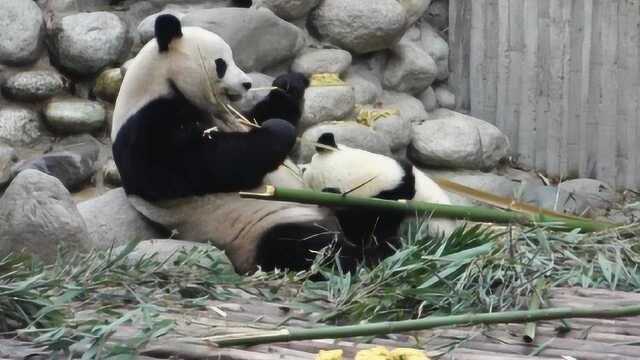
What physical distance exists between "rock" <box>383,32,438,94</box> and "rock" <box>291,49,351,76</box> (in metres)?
0.44

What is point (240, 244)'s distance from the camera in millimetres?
4527

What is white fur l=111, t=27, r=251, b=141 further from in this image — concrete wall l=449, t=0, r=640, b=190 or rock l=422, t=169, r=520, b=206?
concrete wall l=449, t=0, r=640, b=190

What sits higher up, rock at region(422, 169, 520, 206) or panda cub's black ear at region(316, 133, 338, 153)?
panda cub's black ear at region(316, 133, 338, 153)

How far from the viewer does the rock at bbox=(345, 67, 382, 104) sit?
23.4 ft

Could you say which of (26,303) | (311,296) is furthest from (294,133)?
(26,303)

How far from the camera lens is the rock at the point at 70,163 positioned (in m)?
5.98

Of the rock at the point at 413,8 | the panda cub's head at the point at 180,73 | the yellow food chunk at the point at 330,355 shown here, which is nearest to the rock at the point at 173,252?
the panda cub's head at the point at 180,73

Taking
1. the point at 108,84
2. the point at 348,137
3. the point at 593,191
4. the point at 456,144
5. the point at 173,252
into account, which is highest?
the point at 173,252

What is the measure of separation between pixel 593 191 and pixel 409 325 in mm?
4946

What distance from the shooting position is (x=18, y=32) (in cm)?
634

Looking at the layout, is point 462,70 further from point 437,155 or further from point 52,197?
point 52,197

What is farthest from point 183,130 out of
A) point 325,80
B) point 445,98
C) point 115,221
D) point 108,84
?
point 445,98


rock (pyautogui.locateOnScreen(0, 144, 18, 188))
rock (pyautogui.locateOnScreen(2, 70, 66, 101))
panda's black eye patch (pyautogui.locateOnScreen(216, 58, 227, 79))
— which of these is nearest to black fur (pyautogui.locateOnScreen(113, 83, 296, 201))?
panda's black eye patch (pyautogui.locateOnScreen(216, 58, 227, 79))

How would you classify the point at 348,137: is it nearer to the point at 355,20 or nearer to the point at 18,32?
the point at 355,20
